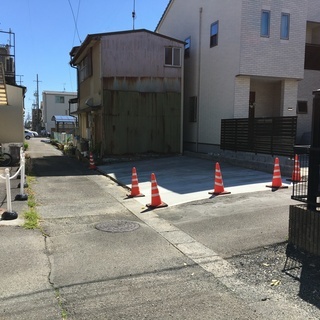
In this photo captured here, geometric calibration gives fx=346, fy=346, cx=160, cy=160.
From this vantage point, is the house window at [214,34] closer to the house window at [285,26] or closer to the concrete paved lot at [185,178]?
the house window at [285,26]

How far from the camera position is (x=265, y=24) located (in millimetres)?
15953

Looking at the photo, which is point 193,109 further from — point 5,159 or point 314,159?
point 314,159

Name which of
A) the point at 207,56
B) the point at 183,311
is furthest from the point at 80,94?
the point at 183,311

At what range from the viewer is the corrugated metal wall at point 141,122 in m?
17.8

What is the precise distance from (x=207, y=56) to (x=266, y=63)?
363 cm

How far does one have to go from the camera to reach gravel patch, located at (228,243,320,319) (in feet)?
11.9

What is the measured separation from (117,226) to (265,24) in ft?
43.9

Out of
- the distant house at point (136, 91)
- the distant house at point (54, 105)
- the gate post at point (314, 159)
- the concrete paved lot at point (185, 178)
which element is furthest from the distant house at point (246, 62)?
the distant house at point (54, 105)

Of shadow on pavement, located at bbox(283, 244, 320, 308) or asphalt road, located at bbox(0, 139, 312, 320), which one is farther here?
shadow on pavement, located at bbox(283, 244, 320, 308)

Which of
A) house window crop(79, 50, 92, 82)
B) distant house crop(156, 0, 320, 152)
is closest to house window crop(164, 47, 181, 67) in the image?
distant house crop(156, 0, 320, 152)

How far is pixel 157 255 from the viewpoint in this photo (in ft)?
16.1

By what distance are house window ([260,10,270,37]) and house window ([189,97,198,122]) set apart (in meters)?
5.29

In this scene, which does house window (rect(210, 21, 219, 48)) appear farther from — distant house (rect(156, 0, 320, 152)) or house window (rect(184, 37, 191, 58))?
house window (rect(184, 37, 191, 58))

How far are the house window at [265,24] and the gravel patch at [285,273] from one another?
1326cm
